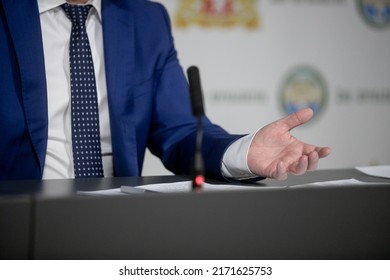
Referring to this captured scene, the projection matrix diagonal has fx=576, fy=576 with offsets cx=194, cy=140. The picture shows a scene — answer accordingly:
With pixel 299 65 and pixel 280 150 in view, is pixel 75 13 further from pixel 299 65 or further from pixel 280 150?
pixel 299 65

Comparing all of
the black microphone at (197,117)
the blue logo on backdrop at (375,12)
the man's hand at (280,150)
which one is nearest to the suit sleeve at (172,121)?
the man's hand at (280,150)

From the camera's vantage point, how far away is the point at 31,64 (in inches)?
53.5

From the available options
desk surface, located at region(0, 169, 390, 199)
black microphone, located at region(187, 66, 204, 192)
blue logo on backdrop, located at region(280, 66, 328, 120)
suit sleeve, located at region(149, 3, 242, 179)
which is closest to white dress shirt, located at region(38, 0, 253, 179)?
suit sleeve, located at region(149, 3, 242, 179)

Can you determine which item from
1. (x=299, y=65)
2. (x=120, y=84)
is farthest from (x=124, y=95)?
(x=299, y=65)

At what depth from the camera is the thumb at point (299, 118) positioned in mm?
1115

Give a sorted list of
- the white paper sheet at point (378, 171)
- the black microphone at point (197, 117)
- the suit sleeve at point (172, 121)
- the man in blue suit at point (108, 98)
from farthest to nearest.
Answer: the suit sleeve at point (172, 121)
the man in blue suit at point (108, 98)
the white paper sheet at point (378, 171)
the black microphone at point (197, 117)

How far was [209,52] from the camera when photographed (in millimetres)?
2363

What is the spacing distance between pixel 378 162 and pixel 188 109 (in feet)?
4.28

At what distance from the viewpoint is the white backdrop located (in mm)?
2357

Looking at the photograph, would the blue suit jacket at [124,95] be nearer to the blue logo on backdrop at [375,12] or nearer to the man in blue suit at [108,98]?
the man in blue suit at [108,98]

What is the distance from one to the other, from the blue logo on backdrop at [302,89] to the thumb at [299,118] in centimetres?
131

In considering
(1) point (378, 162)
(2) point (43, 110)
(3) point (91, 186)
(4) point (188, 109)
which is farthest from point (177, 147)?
(1) point (378, 162)

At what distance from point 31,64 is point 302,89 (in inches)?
54.9

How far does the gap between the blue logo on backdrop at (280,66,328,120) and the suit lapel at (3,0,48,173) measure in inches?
50.9
